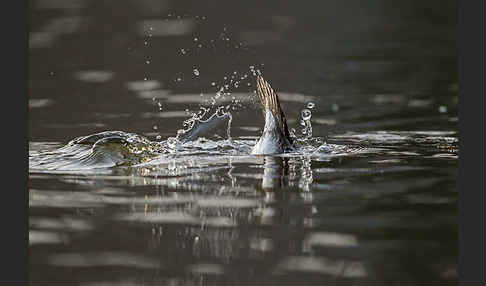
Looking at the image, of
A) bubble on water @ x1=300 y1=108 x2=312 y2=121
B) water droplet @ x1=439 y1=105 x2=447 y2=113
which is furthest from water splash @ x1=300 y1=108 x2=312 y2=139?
water droplet @ x1=439 y1=105 x2=447 y2=113

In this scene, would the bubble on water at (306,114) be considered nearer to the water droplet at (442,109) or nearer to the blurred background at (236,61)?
the blurred background at (236,61)

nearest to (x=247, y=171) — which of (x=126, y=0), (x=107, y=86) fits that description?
(x=107, y=86)

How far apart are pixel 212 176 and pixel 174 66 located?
6678mm

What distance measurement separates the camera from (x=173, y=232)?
287 inches

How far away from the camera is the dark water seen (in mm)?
6695

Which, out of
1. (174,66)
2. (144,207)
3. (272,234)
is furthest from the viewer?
(174,66)

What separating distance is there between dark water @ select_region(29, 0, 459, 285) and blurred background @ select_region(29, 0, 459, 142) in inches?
1.7

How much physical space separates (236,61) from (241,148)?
5.43m

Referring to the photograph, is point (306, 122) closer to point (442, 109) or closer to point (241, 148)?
point (241, 148)

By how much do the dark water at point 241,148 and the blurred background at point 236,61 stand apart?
0.04 metres

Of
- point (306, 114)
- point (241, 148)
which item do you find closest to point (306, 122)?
point (306, 114)

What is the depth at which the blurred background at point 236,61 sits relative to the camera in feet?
41.7

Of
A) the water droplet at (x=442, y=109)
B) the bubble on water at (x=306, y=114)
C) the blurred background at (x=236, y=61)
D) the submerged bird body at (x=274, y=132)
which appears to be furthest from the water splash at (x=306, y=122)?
the water droplet at (x=442, y=109)

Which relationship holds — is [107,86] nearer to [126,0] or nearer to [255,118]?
[255,118]
